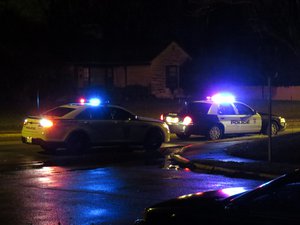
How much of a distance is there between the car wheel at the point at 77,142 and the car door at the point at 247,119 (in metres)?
7.21

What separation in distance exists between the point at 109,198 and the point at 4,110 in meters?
22.6

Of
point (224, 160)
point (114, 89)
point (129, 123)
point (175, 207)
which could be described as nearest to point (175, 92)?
point (114, 89)

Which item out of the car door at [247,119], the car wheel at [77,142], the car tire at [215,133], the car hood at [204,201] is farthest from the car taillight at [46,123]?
the car hood at [204,201]

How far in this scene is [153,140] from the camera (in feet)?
64.6

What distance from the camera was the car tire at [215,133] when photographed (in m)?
22.6

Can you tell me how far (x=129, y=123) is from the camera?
19078 millimetres

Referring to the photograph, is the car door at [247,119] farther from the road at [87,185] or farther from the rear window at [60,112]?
the rear window at [60,112]

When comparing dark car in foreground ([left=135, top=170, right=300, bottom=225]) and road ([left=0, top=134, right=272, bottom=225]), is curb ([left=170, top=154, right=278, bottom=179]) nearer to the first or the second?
road ([left=0, top=134, right=272, bottom=225])

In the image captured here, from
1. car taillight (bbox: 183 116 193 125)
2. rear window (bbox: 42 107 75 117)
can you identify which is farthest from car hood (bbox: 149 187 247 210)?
car taillight (bbox: 183 116 193 125)

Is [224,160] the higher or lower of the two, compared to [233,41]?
lower

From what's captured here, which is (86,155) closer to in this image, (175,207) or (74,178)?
(74,178)

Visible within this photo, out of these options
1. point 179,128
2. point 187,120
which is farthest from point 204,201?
point 179,128

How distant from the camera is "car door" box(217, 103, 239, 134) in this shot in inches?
898

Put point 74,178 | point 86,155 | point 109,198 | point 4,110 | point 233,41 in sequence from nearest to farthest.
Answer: point 109,198 < point 74,178 < point 86,155 < point 4,110 < point 233,41
